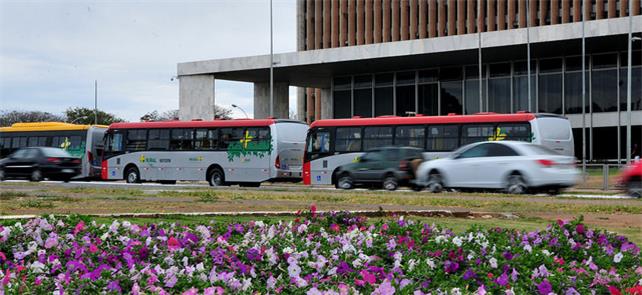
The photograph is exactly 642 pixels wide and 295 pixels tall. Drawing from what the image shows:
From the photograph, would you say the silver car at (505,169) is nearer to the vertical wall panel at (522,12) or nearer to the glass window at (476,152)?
the glass window at (476,152)

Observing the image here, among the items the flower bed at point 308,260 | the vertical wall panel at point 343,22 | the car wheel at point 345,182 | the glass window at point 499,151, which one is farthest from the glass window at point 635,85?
the flower bed at point 308,260

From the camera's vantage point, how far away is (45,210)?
1370 cm

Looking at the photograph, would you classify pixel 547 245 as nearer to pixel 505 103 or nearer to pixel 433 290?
A: pixel 433 290

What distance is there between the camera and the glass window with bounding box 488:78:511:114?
176 ft

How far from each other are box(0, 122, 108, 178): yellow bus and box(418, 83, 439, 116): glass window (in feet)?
79.4

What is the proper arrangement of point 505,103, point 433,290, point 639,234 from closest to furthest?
point 433,290 < point 639,234 < point 505,103

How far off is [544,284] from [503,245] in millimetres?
1776

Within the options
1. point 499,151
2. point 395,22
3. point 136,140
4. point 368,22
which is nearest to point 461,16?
point 395,22

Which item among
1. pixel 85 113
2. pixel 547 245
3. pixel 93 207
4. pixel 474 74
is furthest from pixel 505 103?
pixel 85 113

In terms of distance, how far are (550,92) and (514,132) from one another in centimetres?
2526

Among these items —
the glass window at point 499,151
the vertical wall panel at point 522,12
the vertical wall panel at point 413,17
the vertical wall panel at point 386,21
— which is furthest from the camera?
the vertical wall panel at point 386,21

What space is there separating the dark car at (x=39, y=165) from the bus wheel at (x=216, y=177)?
621cm

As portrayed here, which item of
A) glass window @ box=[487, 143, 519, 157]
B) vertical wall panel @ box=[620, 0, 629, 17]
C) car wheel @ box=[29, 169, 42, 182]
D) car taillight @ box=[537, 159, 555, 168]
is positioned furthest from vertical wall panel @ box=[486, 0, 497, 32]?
car taillight @ box=[537, 159, 555, 168]

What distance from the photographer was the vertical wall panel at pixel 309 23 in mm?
85500
